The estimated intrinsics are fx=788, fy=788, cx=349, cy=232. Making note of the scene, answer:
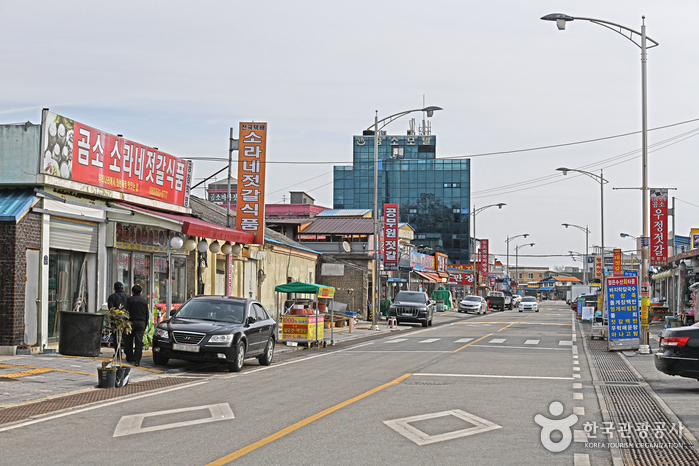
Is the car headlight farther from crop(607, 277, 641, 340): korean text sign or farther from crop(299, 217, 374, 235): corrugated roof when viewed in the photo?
crop(299, 217, 374, 235): corrugated roof

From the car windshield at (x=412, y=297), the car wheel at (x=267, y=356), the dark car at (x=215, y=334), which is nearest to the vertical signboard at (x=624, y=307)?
the car wheel at (x=267, y=356)

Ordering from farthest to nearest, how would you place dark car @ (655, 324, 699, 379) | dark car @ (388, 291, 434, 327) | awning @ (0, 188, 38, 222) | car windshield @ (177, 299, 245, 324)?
1. dark car @ (388, 291, 434, 327)
2. car windshield @ (177, 299, 245, 324)
3. awning @ (0, 188, 38, 222)
4. dark car @ (655, 324, 699, 379)

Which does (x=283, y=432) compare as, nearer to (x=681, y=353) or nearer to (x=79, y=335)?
(x=681, y=353)

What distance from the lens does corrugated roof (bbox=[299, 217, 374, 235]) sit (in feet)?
171

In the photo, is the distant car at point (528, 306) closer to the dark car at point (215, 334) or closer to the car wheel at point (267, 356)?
the car wheel at point (267, 356)

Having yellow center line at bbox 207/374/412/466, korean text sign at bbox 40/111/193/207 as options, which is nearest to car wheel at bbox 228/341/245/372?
yellow center line at bbox 207/374/412/466

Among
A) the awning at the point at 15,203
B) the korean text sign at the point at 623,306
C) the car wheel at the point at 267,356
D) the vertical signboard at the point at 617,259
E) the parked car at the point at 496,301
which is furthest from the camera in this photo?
the parked car at the point at 496,301

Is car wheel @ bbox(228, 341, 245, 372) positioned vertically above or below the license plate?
below

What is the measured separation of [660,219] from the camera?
137 ft

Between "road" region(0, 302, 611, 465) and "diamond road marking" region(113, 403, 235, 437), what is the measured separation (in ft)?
0.04

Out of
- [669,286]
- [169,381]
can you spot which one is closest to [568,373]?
[169,381]

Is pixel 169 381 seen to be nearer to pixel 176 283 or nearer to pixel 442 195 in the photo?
pixel 176 283

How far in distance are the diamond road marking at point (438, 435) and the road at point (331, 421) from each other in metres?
0.01

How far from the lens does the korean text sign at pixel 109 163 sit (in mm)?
18219
